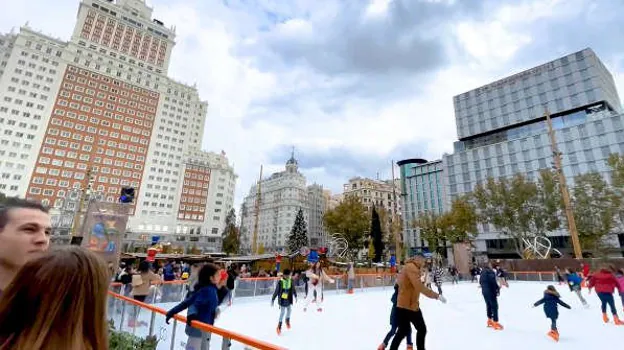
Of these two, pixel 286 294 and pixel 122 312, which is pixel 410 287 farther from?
pixel 122 312

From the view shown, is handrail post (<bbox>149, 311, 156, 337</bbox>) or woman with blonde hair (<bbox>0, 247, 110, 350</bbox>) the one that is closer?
woman with blonde hair (<bbox>0, 247, 110, 350</bbox>)

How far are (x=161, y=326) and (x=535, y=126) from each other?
2841 inches

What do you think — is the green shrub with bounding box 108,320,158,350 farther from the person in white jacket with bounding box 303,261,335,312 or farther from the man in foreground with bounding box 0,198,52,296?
the person in white jacket with bounding box 303,261,335,312

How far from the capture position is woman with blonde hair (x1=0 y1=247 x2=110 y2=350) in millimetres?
1107

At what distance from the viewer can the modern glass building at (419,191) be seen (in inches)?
3295

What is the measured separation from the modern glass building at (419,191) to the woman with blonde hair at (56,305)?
8500 cm

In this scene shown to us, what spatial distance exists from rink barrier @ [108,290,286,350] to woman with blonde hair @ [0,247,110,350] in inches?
66.2

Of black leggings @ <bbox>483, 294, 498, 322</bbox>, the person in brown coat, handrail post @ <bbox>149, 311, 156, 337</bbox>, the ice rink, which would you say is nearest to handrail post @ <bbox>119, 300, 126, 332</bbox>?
the ice rink

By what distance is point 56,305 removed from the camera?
3.78 feet

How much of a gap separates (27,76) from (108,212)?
3197 inches

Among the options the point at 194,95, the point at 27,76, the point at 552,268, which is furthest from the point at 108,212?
the point at 194,95

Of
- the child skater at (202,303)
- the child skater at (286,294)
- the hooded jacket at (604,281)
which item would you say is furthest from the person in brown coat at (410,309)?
the hooded jacket at (604,281)

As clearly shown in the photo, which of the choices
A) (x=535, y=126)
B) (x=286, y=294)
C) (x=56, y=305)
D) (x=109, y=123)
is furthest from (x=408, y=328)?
(x=109, y=123)

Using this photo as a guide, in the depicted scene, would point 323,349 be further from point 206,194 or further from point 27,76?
point 27,76
